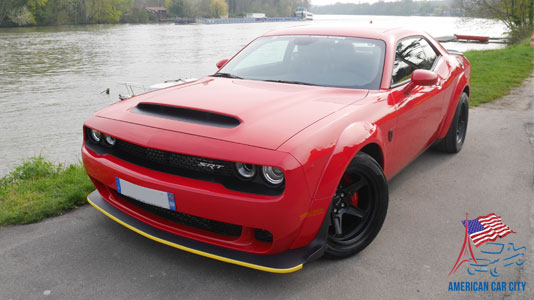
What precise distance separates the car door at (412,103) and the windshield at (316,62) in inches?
8.5

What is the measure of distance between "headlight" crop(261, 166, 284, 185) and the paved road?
26.6 inches

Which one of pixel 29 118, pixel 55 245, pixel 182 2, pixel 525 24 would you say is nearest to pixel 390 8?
pixel 182 2

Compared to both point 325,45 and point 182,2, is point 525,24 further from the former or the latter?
point 182,2

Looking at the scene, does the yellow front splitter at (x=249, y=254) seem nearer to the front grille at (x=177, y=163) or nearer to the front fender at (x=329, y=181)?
the front fender at (x=329, y=181)

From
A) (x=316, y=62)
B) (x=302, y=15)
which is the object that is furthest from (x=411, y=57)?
(x=302, y=15)

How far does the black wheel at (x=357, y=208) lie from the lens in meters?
2.69

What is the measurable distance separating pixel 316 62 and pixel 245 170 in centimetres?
154

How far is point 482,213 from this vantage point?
11.4ft

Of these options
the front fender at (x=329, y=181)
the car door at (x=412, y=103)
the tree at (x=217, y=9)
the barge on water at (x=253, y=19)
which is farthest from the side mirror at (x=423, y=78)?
the tree at (x=217, y=9)

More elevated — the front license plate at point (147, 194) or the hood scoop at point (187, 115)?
the hood scoop at point (187, 115)

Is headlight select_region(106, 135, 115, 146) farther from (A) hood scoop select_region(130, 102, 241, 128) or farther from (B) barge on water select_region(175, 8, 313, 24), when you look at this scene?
(B) barge on water select_region(175, 8, 313, 24)

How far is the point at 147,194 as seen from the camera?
8.08 ft

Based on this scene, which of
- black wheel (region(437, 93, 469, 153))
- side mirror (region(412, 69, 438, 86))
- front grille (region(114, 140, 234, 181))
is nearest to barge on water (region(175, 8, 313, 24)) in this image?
black wheel (region(437, 93, 469, 153))

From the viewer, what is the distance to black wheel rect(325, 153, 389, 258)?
269cm
